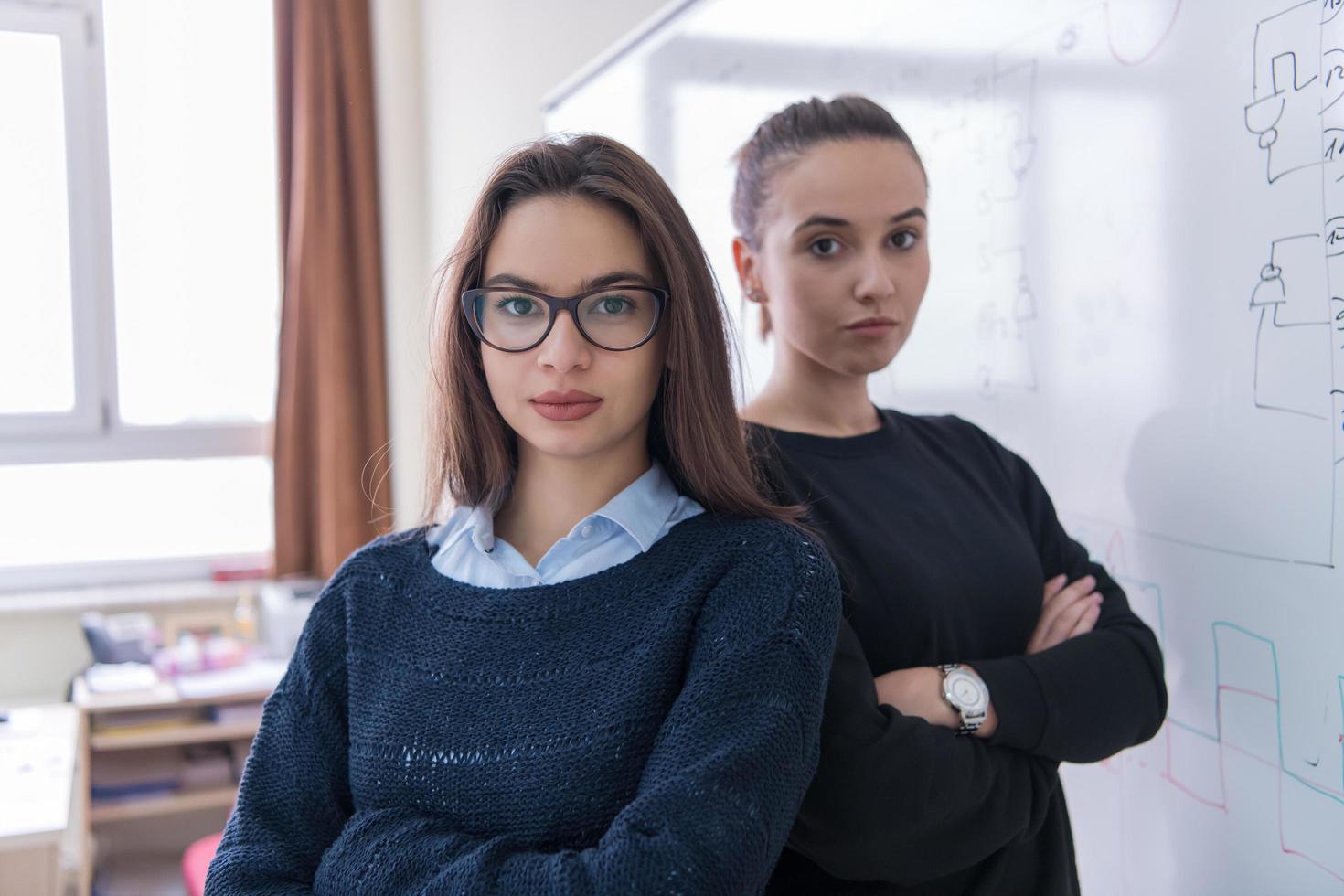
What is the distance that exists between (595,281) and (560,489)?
201 millimetres

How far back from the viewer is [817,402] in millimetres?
1200

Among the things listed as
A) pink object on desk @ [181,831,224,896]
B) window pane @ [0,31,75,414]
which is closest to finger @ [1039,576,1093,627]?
pink object on desk @ [181,831,224,896]

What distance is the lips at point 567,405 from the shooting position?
38.4 inches

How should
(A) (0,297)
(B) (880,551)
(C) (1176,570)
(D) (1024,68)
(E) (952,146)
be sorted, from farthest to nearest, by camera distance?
(A) (0,297)
(E) (952,146)
(D) (1024,68)
(C) (1176,570)
(B) (880,551)

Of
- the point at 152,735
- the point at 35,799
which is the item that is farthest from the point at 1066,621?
the point at 152,735

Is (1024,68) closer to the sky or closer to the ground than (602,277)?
closer to the sky

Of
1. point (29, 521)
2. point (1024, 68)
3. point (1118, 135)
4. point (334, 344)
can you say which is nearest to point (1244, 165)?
point (1118, 135)

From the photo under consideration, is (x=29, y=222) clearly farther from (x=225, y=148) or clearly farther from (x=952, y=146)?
(x=952, y=146)

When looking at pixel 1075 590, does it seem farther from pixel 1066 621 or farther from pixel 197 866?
pixel 197 866

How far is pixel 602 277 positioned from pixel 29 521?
3587mm

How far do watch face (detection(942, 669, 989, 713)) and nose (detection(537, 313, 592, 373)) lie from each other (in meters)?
0.43

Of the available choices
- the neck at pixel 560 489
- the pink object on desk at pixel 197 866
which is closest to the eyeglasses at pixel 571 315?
the neck at pixel 560 489

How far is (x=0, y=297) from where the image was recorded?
151 inches

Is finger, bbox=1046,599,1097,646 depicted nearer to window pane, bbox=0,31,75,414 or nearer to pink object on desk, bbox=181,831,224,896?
pink object on desk, bbox=181,831,224,896
